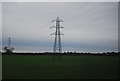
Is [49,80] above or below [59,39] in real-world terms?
below

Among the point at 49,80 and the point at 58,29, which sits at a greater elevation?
the point at 58,29

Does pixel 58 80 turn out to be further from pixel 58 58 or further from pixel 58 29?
pixel 58 58

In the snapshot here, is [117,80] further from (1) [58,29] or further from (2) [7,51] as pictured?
(2) [7,51]

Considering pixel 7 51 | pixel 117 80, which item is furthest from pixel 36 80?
pixel 7 51

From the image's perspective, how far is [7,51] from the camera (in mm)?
68875

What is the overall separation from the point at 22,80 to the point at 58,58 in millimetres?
21866

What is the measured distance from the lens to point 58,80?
34.3ft

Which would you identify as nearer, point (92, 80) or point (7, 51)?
point (92, 80)

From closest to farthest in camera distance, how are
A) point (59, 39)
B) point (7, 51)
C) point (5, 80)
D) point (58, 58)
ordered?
1. point (5, 80)
2. point (59, 39)
3. point (58, 58)
4. point (7, 51)

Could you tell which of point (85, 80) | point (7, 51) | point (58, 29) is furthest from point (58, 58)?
point (7, 51)

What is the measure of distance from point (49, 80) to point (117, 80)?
3284mm

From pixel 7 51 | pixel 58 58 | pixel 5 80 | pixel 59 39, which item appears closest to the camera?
pixel 5 80

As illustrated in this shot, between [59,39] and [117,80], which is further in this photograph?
[59,39]

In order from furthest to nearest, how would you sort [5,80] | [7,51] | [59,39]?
[7,51], [59,39], [5,80]
